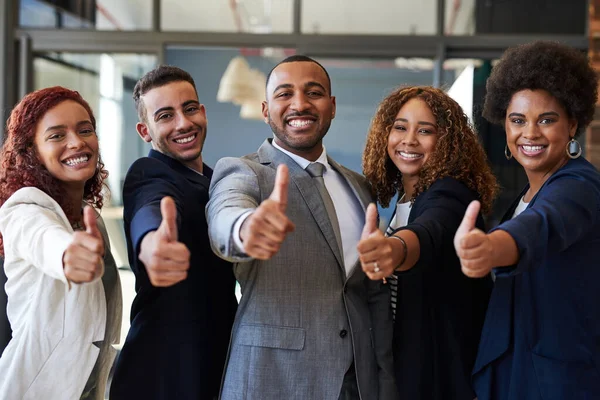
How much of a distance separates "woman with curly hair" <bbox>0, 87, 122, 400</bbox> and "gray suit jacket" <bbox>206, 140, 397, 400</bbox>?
414mm

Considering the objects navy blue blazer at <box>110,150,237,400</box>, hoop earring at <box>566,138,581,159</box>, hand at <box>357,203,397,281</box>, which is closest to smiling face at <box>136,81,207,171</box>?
navy blue blazer at <box>110,150,237,400</box>

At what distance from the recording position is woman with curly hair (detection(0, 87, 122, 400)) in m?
1.86

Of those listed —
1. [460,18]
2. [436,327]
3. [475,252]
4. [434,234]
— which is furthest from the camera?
Answer: [460,18]

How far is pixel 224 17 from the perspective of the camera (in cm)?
446

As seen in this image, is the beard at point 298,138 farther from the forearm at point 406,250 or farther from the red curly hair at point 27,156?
the red curly hair at point 27,156

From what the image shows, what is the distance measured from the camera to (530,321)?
1949 millimetres

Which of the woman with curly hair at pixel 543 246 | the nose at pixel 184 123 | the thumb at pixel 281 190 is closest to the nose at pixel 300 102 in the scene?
the nose at pixel 184 123

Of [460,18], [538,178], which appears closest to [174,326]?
[538,178]

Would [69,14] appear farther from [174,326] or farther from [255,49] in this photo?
[174,326]

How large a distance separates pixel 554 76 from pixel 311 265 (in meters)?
0.92

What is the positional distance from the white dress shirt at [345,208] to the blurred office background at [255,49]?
2243 mm

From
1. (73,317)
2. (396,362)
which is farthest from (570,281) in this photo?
(73,317)

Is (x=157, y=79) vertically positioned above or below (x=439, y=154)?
above

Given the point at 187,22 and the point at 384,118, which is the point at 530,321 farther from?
the point at 187,22
